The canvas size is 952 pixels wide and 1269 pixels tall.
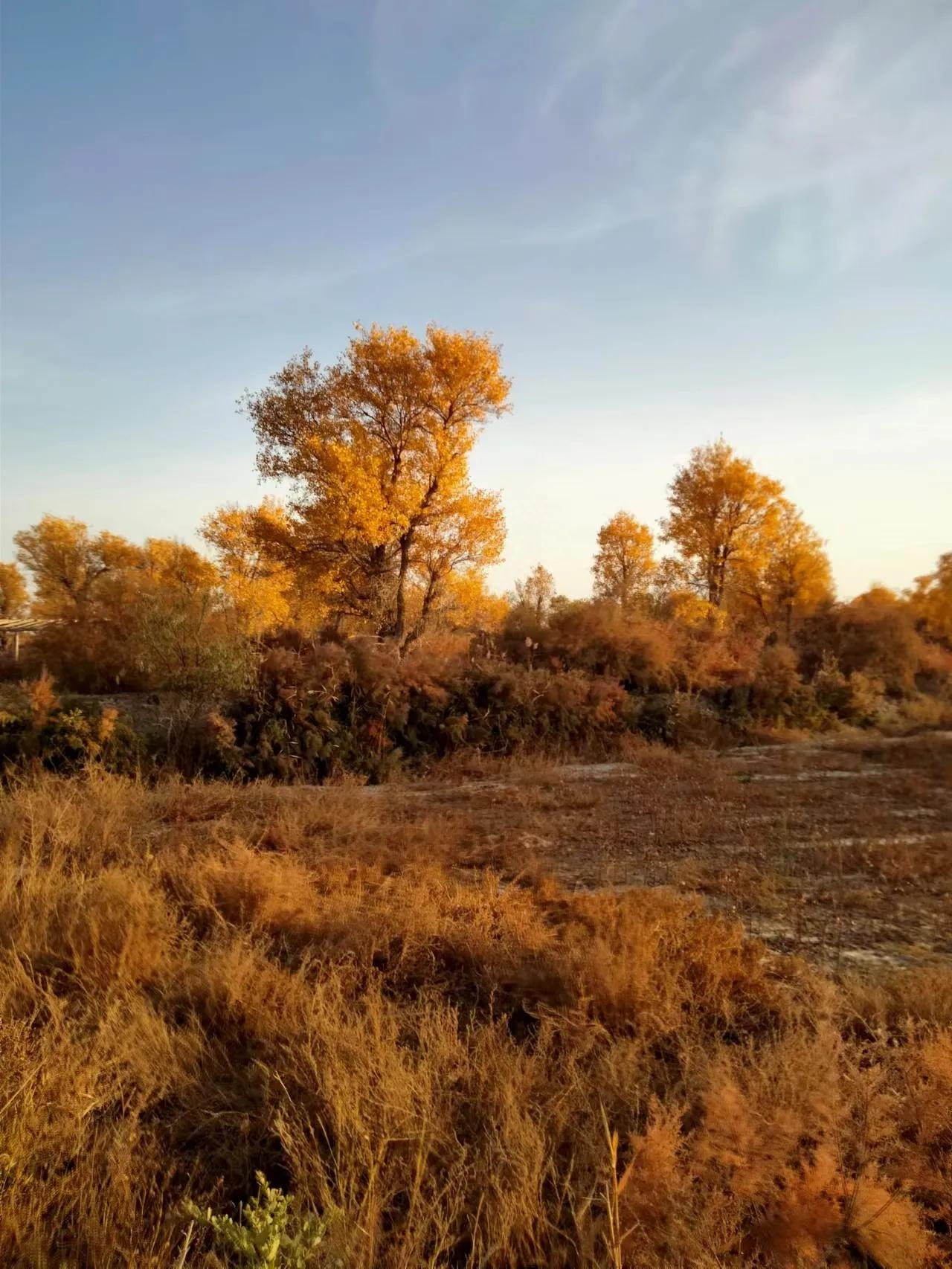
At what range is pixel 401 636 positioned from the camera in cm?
1823

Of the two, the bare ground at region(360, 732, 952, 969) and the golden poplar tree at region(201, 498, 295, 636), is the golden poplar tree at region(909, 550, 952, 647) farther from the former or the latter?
the golden poplar tree at region(201, 498, 295, 636)

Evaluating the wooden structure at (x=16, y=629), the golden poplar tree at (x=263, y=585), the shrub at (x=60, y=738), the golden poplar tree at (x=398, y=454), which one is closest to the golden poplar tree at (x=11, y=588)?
the wooden structure at (x=16, y=629)

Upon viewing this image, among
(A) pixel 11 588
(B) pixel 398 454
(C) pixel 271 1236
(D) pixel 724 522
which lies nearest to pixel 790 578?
(D) pixel 724 522

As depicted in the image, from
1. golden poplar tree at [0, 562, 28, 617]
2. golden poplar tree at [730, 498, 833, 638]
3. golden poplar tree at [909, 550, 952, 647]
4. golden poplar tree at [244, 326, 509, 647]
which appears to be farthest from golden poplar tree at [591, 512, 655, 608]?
golden poplar tree at [0, 562, 28, 617]

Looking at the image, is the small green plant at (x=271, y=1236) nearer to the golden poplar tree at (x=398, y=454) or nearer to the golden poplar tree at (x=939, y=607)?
the golden poplar tree at (x=398, y=454)

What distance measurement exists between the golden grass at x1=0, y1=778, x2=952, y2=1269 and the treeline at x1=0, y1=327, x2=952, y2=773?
333 inches

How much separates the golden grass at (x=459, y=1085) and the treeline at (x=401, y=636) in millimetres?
8462

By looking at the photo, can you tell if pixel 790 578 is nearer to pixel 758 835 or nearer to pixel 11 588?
pixel 758 835

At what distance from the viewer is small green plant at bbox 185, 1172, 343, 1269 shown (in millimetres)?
2025

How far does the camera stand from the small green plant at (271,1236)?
2.03m

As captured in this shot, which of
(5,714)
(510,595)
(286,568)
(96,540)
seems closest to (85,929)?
(5,714)

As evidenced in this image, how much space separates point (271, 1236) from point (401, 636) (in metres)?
16.4

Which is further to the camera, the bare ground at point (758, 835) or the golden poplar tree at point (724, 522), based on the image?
the golden poplar tree at point (724, 522)

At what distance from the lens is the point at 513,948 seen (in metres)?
4.64
